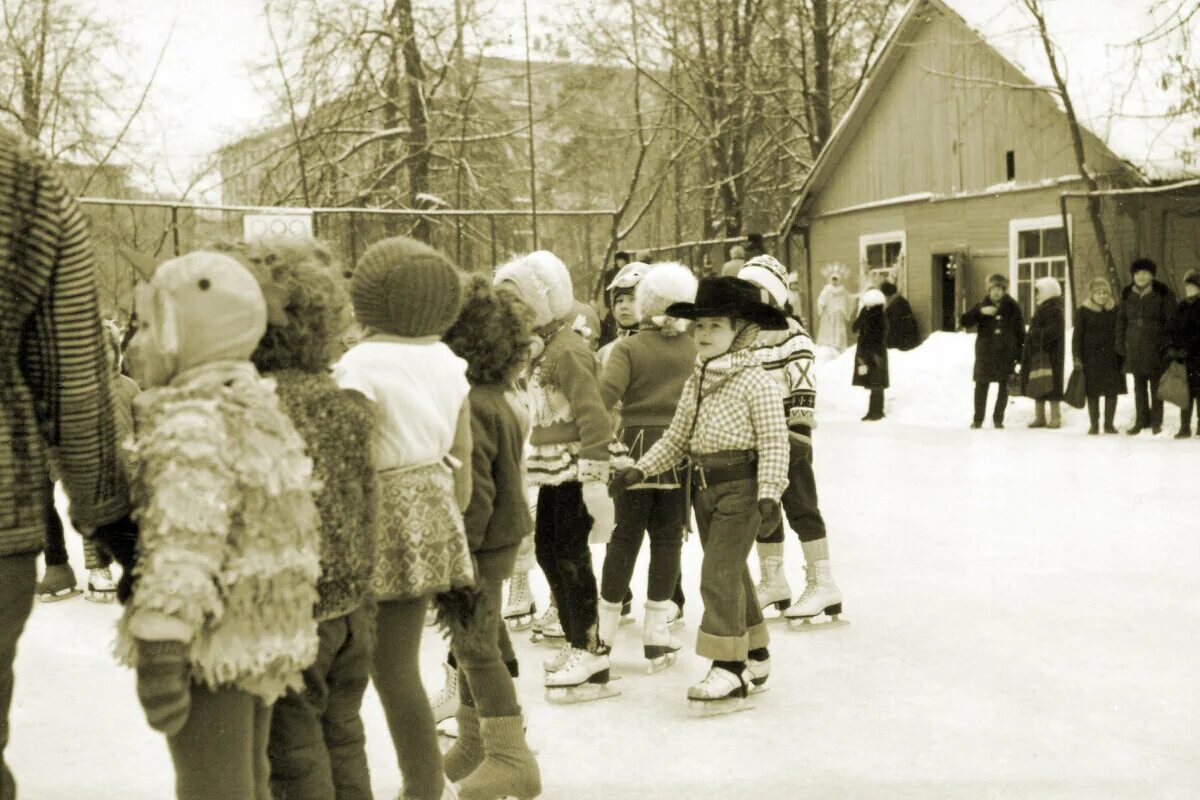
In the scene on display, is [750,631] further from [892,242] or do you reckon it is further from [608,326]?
[892,242]

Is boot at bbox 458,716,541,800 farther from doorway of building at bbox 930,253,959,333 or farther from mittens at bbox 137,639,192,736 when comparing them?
doorway of building at bbox 930,253,959,333

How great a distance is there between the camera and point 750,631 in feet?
17.6

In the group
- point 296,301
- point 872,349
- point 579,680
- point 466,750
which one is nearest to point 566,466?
point 579,680

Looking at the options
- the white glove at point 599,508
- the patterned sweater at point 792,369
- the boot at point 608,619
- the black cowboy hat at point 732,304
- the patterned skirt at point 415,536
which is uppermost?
the black cowboy hat at point 732,304

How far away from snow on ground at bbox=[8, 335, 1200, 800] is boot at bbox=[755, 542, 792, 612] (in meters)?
0.16

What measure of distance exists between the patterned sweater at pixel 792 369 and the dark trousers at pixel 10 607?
13.6 ft

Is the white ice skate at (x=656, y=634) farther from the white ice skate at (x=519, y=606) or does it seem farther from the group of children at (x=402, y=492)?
the white ice skate at (x=519, y=606)

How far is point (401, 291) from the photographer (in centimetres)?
363

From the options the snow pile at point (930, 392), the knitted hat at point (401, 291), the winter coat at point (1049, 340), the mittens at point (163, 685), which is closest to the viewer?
the mittens at point (163, 685)

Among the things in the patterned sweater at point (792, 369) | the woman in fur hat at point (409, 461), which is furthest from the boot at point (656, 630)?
the woman in fur hat at point (409, 461)

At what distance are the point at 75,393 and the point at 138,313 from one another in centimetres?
38

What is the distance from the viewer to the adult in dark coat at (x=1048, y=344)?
53.3 ft

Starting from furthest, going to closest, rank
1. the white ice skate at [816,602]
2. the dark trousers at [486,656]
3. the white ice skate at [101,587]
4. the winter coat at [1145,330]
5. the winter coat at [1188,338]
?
1. the winter coat at [1145,330]
2. the winter coat at [1188,338]
3. the white ice skate at [101,587]
4. the white ice skate at [816,602]
5. the dark trousers at [486,656]

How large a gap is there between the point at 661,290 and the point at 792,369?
0.97 m
